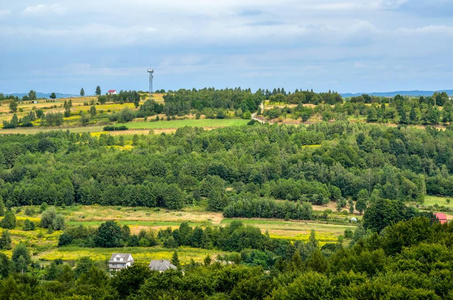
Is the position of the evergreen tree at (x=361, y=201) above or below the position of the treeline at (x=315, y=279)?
below

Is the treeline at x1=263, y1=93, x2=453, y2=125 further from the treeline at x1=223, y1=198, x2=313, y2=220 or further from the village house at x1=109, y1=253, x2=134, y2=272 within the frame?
the village house at x1=109, y1=253, x2=134, y2=272

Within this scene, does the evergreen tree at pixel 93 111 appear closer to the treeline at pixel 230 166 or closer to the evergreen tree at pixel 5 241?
the treeline at pixel 230 166

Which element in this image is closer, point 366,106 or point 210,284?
point 210,284

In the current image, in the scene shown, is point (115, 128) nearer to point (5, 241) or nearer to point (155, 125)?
point (155, 125)

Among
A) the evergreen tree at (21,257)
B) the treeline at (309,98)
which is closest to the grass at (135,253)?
the evergreen tree at (21,257)

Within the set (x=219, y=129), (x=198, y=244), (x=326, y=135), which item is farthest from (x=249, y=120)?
(x=198, y=244)

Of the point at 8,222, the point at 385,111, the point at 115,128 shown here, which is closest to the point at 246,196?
the point at 8,222

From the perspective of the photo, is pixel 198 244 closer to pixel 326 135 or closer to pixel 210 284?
pixel 210 284
